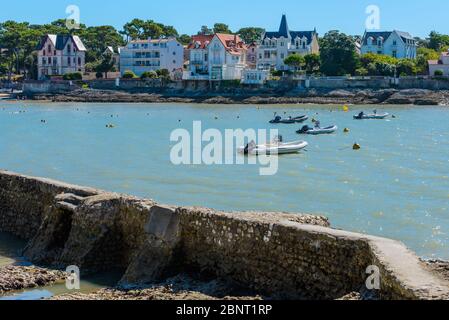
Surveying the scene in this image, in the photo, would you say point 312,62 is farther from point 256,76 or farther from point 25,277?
point 25,277

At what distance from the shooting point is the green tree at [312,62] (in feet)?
406

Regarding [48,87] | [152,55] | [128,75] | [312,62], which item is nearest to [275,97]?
[312,62]

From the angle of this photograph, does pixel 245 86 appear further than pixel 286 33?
No

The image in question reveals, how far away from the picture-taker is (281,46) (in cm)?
13100

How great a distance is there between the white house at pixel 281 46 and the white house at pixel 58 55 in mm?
35943

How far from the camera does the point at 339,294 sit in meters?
12.9

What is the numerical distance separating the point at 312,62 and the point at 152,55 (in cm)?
3201

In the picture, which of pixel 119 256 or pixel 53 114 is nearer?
pixel 119 256

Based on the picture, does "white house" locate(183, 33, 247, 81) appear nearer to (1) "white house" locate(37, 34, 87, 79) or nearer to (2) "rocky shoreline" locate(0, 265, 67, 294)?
(1) "white house" locate(37, 34, 87, 79)

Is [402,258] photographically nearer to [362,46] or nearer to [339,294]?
[339,294]

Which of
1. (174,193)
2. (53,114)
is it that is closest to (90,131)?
(53,114)

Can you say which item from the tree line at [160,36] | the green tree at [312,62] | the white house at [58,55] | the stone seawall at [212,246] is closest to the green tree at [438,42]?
the tree line at [160,36]

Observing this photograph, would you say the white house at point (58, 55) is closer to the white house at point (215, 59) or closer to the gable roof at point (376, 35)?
the white house at point (215, 59)
